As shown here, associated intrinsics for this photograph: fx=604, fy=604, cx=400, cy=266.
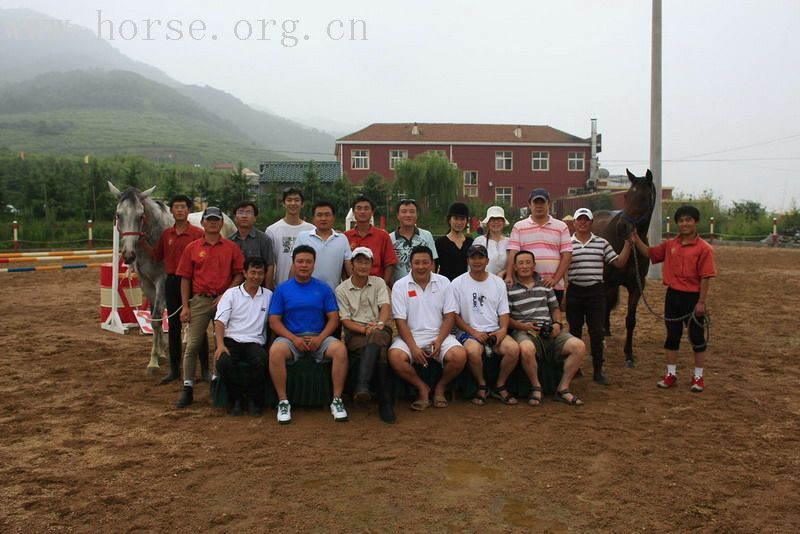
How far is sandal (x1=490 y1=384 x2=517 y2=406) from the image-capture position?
5.05 meters

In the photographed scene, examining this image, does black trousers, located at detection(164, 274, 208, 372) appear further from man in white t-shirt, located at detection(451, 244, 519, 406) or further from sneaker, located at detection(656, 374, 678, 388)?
sneaker, located at detection(656, 374, 678, 388)

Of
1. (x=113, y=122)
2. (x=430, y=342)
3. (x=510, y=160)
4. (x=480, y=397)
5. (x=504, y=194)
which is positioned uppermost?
(x=113, y=122)

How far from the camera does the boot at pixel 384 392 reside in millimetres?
4688

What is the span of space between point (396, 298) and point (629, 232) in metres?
2.46

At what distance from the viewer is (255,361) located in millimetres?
4742

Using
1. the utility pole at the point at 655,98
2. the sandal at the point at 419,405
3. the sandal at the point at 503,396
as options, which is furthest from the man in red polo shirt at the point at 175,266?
the utility pole at the point at 655,98

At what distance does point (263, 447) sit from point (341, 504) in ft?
3.43

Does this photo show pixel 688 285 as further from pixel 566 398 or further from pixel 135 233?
pixel 135 233

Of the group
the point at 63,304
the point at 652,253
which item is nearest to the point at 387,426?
the point at 652,253

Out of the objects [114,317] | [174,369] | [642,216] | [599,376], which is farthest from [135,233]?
[642,216]

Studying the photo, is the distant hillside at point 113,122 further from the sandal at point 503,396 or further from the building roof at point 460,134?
the sandal at point 503,396

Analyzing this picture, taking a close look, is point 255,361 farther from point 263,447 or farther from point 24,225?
point 24,225

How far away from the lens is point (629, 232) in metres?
5.82

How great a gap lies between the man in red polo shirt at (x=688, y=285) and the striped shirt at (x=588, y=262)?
0.57 meters
